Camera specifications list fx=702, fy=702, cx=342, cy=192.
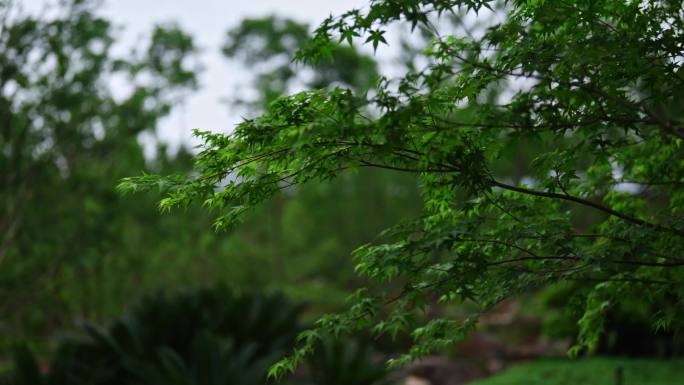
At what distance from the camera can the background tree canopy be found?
3203 millimetres

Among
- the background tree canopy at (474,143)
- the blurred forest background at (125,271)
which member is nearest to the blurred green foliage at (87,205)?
the blurred forest background at (125,271)

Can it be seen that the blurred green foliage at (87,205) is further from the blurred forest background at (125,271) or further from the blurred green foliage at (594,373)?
the blurred green foliage at (594,373)

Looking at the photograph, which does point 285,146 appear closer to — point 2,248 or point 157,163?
point 2,248

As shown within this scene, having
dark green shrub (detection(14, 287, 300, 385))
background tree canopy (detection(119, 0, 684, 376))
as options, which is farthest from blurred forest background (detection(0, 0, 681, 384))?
background tree canopy (detection(119, 0, 684, 376))

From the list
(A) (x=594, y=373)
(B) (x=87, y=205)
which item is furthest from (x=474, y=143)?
(B) (x=87, y=205)

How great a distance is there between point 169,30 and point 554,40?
11.7m

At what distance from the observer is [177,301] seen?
1098 centimetres

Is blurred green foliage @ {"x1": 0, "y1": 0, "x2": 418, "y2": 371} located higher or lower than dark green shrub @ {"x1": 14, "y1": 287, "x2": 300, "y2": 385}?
higher

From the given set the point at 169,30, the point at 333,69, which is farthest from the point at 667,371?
the point at 333,69

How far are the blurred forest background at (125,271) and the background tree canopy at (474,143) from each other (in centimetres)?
435

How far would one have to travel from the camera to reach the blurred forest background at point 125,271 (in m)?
9.41

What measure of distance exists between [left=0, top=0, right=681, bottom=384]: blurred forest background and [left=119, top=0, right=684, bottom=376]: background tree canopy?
4355 mm

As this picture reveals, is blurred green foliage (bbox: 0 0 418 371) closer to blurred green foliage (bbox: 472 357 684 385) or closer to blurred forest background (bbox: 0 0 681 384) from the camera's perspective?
blurred forest background (bbox: 0 0 681 384)

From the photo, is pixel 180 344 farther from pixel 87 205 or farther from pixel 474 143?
pixel 474 143
